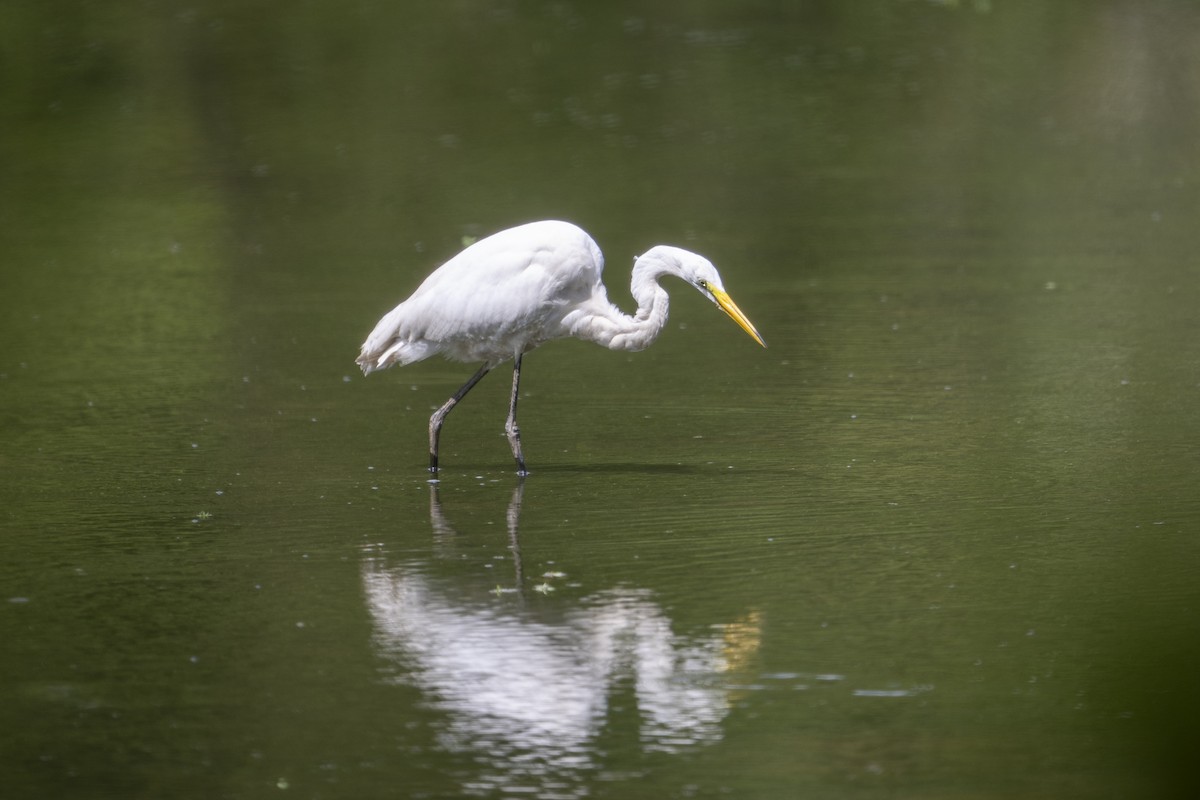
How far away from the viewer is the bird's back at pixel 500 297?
30.7ft

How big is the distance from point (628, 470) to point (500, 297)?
1037mm

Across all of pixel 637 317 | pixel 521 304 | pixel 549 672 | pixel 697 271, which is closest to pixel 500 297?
pixel 521 304

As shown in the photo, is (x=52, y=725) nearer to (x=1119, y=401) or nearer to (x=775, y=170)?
(x=1119, y=401)

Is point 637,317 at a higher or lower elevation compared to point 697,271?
lower

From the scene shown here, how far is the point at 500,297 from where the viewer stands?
9344 mm

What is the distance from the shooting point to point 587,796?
5.16 metres

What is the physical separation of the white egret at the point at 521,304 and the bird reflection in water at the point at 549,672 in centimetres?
221

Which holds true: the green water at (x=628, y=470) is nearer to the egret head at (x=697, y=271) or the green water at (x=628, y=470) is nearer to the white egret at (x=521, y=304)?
the white egret at (x=521, y=304)

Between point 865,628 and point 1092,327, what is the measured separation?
6374 mm

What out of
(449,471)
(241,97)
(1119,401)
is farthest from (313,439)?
(241,97)

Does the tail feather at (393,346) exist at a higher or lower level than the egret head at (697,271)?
lower

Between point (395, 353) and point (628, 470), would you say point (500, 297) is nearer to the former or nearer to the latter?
point (395, 353)

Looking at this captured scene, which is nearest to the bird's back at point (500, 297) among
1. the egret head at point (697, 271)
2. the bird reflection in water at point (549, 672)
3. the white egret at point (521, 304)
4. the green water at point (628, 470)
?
the white egret at point (521, 304)

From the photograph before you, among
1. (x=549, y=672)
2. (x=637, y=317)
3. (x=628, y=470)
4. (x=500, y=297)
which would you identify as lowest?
(x=549, y=672)
